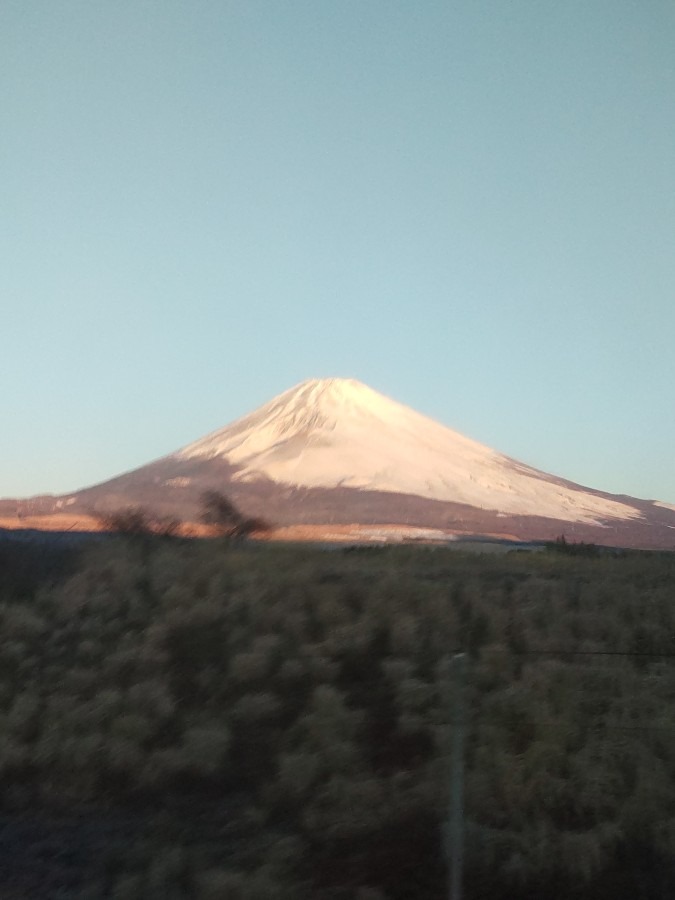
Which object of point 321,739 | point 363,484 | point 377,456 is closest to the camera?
point 321,739

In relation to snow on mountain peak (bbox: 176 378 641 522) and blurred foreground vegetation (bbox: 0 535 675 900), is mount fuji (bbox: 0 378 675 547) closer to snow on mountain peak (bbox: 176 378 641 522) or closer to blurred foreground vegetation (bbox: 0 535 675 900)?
snow on mountain peak (bbox: 176 378 641 522)

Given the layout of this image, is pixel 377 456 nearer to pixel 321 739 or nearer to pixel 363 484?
pixel 363 484

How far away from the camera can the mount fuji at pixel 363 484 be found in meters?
40.6

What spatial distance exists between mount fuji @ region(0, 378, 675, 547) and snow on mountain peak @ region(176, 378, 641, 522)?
11 cm

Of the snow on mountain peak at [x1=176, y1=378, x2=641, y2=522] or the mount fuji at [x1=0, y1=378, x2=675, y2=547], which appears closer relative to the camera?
the mount fuji at [x1=0, y1=378, x2=675, y2=547]

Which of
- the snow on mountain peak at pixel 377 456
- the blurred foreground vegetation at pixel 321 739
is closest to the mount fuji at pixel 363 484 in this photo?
the snow on mountain peak at pixel 377 456

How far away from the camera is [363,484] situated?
173ft

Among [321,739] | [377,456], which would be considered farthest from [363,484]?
[321,739]

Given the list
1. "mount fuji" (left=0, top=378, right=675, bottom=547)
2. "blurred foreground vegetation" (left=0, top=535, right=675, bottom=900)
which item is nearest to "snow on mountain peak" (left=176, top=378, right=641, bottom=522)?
"mount fuji" (left=0, top=378, right=675, bottom=547)

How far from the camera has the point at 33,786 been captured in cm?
1134

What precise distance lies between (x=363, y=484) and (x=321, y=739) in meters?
41.1

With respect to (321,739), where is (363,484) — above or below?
above

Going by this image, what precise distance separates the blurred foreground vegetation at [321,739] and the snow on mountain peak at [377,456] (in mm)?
30605

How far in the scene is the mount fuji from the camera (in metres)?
40.6
